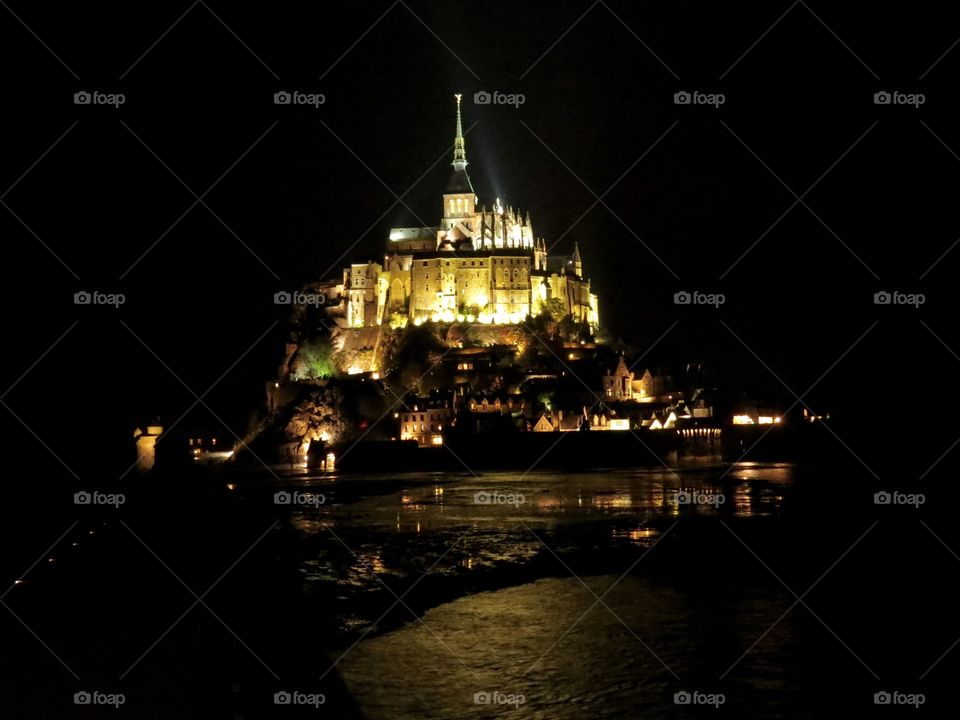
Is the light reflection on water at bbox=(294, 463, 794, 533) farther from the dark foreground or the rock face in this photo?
the rock face

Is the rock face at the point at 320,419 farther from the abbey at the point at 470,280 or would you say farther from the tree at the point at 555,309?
the tree at the point at 555,309

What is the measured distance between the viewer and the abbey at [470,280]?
261 feet

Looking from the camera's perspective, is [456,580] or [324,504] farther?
[324,504]

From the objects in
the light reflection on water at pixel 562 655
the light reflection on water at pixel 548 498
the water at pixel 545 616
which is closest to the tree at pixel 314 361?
the light reflection on water at pixel 548 498

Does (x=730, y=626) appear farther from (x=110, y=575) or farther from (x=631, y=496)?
(x=631, y=496)

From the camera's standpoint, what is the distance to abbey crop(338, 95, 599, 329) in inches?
3127

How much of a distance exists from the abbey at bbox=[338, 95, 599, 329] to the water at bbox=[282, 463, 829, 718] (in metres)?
52.4

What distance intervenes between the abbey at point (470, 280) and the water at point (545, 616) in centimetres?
5245

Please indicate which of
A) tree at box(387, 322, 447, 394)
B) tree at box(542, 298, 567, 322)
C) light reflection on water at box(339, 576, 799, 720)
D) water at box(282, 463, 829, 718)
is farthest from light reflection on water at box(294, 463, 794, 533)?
tree at box(542, 298, 567, 322)

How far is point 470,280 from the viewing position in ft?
263

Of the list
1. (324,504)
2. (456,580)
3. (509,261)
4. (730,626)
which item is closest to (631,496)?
(324,504)

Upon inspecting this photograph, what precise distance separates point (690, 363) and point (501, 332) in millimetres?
20202

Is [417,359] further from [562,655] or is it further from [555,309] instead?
[562,655]

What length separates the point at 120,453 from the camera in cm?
5828
